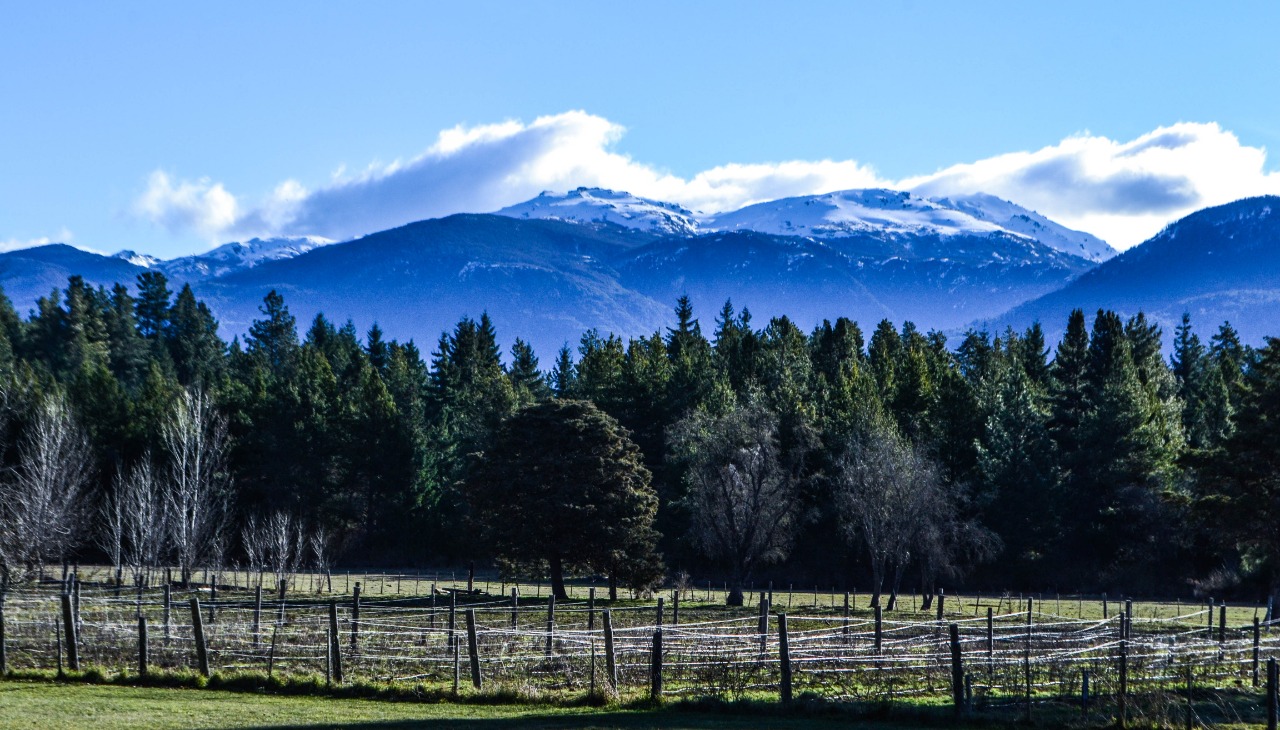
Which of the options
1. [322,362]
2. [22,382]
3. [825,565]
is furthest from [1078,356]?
[22,382]

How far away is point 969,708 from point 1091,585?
58.7 metres

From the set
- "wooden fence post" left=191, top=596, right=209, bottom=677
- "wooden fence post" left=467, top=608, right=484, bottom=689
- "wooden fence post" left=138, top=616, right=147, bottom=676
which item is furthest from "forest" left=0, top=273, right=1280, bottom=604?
"wooden fence post" left=467, top=608, right=484, bottom=689

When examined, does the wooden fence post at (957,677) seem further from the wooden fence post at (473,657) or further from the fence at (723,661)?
the wooden fence post at (473,657)

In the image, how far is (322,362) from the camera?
4067 inches

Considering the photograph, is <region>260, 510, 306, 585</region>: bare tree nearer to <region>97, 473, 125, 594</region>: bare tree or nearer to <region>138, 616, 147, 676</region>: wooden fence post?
<region>97, 473, 125, 594</region>: bare tree

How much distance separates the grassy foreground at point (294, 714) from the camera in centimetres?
2106

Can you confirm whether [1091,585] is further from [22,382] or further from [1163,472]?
[22,382]

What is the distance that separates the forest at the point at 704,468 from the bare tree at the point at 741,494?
149 millimetres

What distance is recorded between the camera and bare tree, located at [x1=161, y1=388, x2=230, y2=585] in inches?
2474

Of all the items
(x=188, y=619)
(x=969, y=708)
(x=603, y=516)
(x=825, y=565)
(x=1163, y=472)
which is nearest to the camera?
(x=969, y=708)

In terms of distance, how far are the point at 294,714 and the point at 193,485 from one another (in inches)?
1777

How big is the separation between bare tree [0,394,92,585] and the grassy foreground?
2983 cm

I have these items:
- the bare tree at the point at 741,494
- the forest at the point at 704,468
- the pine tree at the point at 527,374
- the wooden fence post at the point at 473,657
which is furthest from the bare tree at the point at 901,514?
the pine tree at the point at 527,374

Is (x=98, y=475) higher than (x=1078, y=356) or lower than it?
lower
